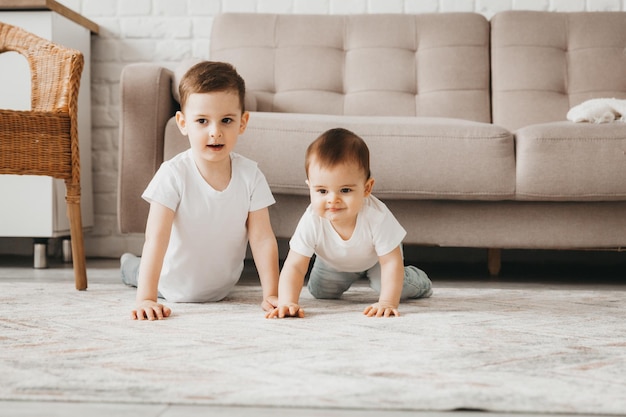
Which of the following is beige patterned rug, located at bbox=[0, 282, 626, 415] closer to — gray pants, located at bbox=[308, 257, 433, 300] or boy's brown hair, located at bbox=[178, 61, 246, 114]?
gray pants, located at bbox=[308, 257, 433, 300]

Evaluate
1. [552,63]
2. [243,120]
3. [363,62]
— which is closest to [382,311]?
[243,120]

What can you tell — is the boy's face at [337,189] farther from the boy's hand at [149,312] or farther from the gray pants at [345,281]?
the boy's hand at [149,312]

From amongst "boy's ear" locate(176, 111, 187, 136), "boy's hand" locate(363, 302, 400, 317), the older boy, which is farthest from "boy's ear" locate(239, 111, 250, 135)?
"boy's hand" locate(363, 302, 400, 317)

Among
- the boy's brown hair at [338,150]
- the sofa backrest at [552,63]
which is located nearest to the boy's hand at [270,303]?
the boy's brown hair at [338,150]

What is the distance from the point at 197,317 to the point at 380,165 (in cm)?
74

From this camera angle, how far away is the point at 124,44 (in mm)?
3035

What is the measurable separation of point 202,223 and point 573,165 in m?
1.03

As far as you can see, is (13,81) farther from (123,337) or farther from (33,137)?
(123,337)

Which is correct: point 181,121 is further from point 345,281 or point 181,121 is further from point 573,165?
point 573,165

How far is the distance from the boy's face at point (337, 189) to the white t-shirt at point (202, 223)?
0.75 feet

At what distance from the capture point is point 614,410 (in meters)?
0.87

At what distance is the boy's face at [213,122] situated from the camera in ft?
5.43

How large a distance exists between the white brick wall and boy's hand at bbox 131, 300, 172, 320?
1.55 m

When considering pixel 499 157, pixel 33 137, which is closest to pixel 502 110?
pixel 499 157
